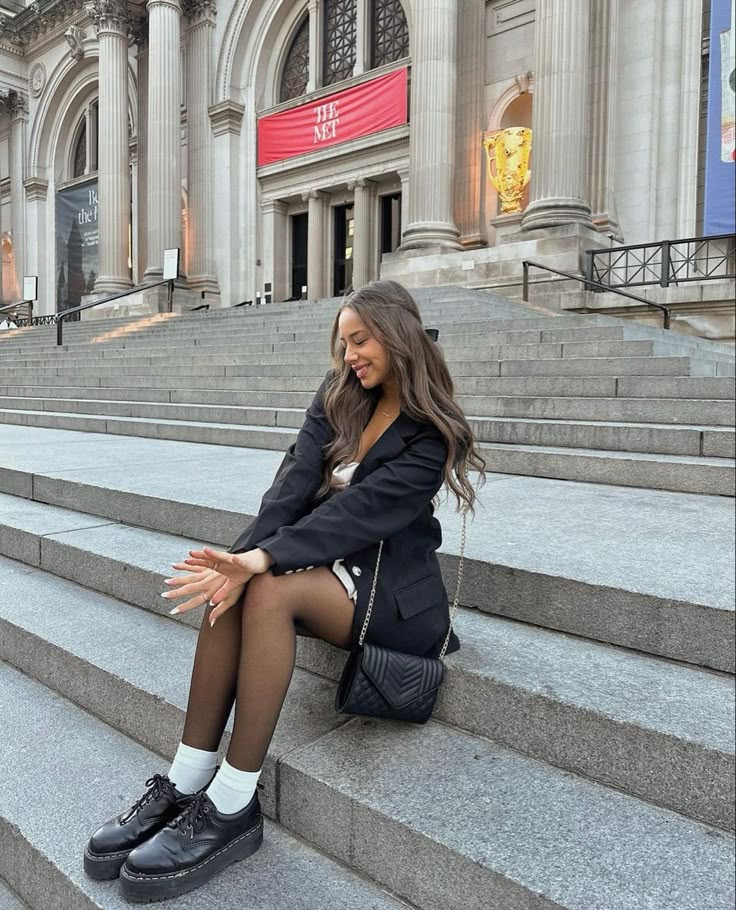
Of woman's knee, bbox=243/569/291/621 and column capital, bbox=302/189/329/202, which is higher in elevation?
column capital, bbox=302/189/329/202

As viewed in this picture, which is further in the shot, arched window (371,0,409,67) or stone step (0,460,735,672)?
arched window (371,0,409,67)

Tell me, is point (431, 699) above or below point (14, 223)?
below

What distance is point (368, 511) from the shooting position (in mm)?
1860

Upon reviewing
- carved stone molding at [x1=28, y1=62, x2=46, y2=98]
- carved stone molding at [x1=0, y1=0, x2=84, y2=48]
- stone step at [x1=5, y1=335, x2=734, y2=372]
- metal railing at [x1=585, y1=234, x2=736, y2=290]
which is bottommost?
stone step at [x1=5, y1=335, x2=734, y2=372]

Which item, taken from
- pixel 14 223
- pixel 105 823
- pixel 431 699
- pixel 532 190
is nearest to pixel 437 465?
pixel 431 699

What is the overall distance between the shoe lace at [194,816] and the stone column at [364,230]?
1846 centimetres

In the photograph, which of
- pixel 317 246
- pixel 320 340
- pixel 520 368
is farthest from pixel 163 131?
pixel 520 368

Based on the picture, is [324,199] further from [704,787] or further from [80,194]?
[704,787]

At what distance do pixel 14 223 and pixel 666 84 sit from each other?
2500cm

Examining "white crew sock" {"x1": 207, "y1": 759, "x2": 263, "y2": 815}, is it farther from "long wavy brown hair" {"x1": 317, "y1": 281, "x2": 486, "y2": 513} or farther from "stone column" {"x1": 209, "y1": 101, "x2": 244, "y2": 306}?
"stone column" {"x1": 209, "y1": 101, "x2": 244, "y2": 306}

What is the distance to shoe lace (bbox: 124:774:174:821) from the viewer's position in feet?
5.91

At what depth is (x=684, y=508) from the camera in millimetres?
3291

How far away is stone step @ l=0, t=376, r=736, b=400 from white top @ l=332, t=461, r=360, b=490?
3.54 metres

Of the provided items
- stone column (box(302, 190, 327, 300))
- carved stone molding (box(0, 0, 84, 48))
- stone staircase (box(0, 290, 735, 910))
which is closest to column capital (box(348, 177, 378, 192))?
stone column (box(302, 190, 327, 300))
